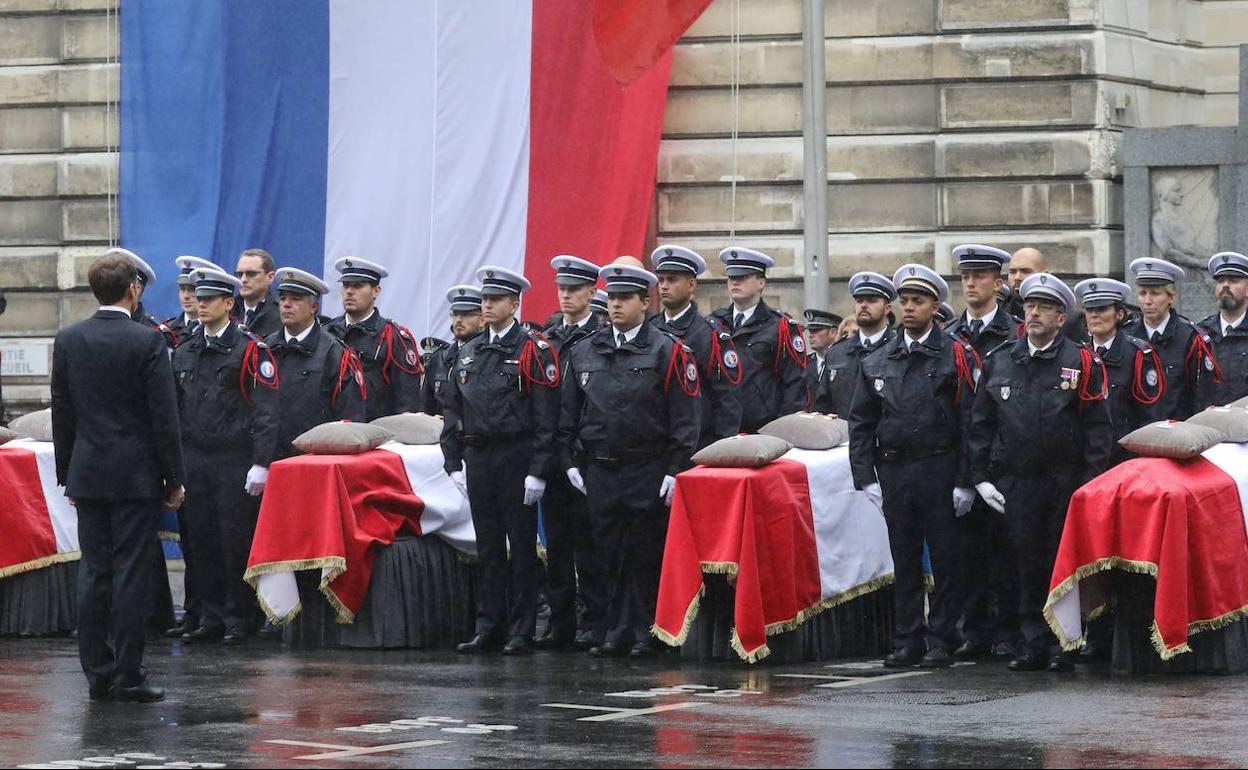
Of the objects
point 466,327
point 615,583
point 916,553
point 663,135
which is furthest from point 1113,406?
point 663,135

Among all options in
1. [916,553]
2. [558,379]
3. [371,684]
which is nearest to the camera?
[371,684]

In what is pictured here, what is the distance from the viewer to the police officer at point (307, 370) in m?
13.9

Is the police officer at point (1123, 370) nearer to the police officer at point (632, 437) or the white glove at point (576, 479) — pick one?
the police officer at point (632, 437)

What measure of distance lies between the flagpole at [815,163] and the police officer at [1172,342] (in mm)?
3038

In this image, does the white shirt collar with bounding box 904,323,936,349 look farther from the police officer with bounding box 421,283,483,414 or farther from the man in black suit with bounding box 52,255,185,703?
the man in black suit with bounding box 52,255,185,703

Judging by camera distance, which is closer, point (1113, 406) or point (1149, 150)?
point (1113, 406)

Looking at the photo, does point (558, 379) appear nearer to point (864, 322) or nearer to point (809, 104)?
point (864, 322)

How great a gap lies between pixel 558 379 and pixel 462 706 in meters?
3.11

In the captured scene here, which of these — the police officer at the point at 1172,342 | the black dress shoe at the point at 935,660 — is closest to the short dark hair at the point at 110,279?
the black dress shoe at the point at 935,660

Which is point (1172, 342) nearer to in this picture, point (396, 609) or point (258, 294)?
point (396, 609)

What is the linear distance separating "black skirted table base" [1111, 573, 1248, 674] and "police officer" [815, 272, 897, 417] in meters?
2.60

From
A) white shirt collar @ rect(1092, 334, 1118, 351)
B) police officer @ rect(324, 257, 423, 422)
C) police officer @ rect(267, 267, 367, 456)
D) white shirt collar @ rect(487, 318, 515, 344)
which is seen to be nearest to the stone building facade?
police officer @ rect(324, 257, 423, 422)

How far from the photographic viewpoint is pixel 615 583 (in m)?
12.9

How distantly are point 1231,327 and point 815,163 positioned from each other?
349cm
